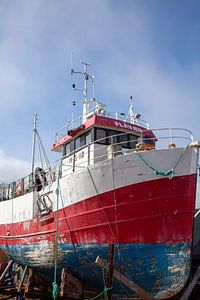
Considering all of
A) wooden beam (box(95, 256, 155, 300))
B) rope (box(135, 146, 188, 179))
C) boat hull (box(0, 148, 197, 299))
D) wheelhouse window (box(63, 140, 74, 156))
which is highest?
wheelhouse window (box(63, 140, 74, 156))

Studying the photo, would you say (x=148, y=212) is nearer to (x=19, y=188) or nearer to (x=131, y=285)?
(x=131, y=285)

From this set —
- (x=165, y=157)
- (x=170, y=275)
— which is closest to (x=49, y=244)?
(x=170, y=275)

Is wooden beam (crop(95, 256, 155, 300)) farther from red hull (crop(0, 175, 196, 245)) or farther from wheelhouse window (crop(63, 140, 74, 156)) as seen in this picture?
wheelhouse window (crop(63, 140, 74, 156))

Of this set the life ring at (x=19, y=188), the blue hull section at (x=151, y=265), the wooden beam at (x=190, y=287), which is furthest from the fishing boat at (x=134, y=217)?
the life ring at (x=19, y=188)

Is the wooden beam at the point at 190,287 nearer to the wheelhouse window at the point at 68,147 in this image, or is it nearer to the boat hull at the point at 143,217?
the boat hull at the point at 143,217

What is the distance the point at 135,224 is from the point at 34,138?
1059 centimetres

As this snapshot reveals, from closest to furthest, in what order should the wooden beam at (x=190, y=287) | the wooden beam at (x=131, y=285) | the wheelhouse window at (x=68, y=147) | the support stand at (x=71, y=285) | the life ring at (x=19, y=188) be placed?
1. the wooden beam at (x=131, y=285)
2. the support stand at (x=71, y=285)
3. the wooden beam at (x=190, y=287)
4. the wheelhouse window at (x=68, y=147)
5. the life ring at (x=19, y=188)

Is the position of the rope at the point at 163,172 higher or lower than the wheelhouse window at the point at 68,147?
lower

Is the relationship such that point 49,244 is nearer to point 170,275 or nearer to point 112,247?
point 112,247

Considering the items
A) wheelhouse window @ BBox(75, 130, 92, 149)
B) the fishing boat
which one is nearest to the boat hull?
the fishing boat

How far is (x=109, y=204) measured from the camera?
9.86 meters

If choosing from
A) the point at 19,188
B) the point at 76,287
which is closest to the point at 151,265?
the point at 76,287

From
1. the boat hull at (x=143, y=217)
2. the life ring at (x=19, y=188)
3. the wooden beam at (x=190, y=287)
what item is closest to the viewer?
the boat hull at (x=143, y=217)

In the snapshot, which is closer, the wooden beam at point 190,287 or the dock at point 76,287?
the dock at point 76,287
